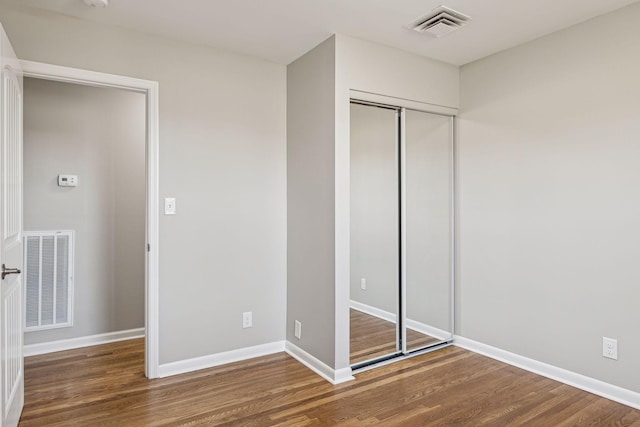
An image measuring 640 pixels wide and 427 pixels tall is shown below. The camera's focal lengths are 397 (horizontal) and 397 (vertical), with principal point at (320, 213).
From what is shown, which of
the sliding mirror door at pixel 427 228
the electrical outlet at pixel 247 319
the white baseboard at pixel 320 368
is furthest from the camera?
the sliding mirror door at pixel 427 228

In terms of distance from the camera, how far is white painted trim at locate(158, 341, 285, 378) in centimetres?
289

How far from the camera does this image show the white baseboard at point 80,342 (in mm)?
3236

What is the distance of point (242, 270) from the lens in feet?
10.5

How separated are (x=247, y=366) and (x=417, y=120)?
7.92 ft

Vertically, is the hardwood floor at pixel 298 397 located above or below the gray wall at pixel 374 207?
below

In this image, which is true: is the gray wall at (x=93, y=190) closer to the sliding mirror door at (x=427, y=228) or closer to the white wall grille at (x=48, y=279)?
the white wall grille at (x=48, y=279)

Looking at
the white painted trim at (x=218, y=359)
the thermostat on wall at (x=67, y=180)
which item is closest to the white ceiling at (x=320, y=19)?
the thermostat on wall at (x=67, y=180)

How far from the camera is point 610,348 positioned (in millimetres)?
2549

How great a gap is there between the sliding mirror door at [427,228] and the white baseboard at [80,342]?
8.14 feet

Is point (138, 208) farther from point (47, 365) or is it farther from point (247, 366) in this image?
point (247, 366)

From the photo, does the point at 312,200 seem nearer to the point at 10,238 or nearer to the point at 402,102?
the point at 402,102

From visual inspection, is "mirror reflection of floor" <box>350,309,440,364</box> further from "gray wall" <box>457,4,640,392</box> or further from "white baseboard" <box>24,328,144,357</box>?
"white baseboard" <box>24,328,144,357</box>

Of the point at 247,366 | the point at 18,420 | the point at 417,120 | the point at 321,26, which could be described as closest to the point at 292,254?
the point at 247,366

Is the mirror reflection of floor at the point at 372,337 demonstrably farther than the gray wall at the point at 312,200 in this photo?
Yes
